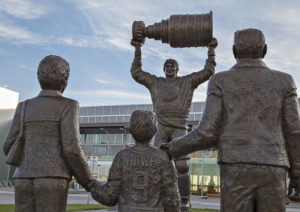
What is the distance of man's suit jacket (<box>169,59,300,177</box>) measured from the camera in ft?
10.7

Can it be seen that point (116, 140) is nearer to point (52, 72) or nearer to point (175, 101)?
point (175, 101)

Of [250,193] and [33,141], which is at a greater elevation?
[33,141]

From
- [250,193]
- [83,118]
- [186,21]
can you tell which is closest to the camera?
[250,193]

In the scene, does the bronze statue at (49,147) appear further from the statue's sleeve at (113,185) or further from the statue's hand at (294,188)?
the statue's hand at (294,188)

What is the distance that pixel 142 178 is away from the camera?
3.54 m

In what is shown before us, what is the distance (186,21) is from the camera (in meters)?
5.09

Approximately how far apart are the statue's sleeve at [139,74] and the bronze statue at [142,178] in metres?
2.46

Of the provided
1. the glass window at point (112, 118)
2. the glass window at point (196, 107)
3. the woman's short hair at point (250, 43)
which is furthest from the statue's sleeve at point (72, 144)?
the glass window at point (112, 118)

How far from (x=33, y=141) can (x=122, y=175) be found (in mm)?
902

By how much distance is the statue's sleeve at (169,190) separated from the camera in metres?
3.54

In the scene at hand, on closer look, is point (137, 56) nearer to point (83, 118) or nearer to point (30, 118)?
point (30, 118)

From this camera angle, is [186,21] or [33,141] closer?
[33,141]

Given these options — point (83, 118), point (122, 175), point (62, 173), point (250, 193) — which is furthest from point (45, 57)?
point (83, 118)

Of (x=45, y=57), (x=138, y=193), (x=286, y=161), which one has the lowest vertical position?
(x=138, y=193)
